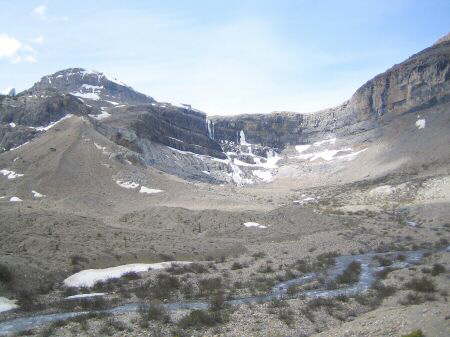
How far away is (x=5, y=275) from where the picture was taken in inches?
1100

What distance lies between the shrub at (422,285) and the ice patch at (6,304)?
65.4 ft

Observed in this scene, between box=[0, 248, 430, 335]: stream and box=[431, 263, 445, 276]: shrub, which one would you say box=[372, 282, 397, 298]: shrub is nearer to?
box=[0, 248, 430, 335]: stream

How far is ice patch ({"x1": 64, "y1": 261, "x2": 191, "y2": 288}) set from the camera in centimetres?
3116

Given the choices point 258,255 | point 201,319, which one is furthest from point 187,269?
point 201,319

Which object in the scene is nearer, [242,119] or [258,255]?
[258,255]

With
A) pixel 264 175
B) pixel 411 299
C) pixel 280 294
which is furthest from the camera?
pixel 264 175

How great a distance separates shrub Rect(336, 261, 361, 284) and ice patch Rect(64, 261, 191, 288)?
13244 millimetres

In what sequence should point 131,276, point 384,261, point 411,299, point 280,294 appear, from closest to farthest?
1. point 411,299
2. point 280,294
3. point 131,276
4. point 384,261

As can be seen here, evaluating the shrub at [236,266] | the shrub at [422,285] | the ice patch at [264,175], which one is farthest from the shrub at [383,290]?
the ice patch at [264,175]

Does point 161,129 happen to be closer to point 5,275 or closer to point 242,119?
point 242,119

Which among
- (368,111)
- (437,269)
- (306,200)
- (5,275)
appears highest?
(368,111)

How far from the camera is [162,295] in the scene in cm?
2738

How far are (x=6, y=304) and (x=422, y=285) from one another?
68.3 ft

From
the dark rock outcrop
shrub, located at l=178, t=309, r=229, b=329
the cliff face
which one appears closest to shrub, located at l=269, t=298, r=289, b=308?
shrub, located at l=178, t=309, r=229, b=329
